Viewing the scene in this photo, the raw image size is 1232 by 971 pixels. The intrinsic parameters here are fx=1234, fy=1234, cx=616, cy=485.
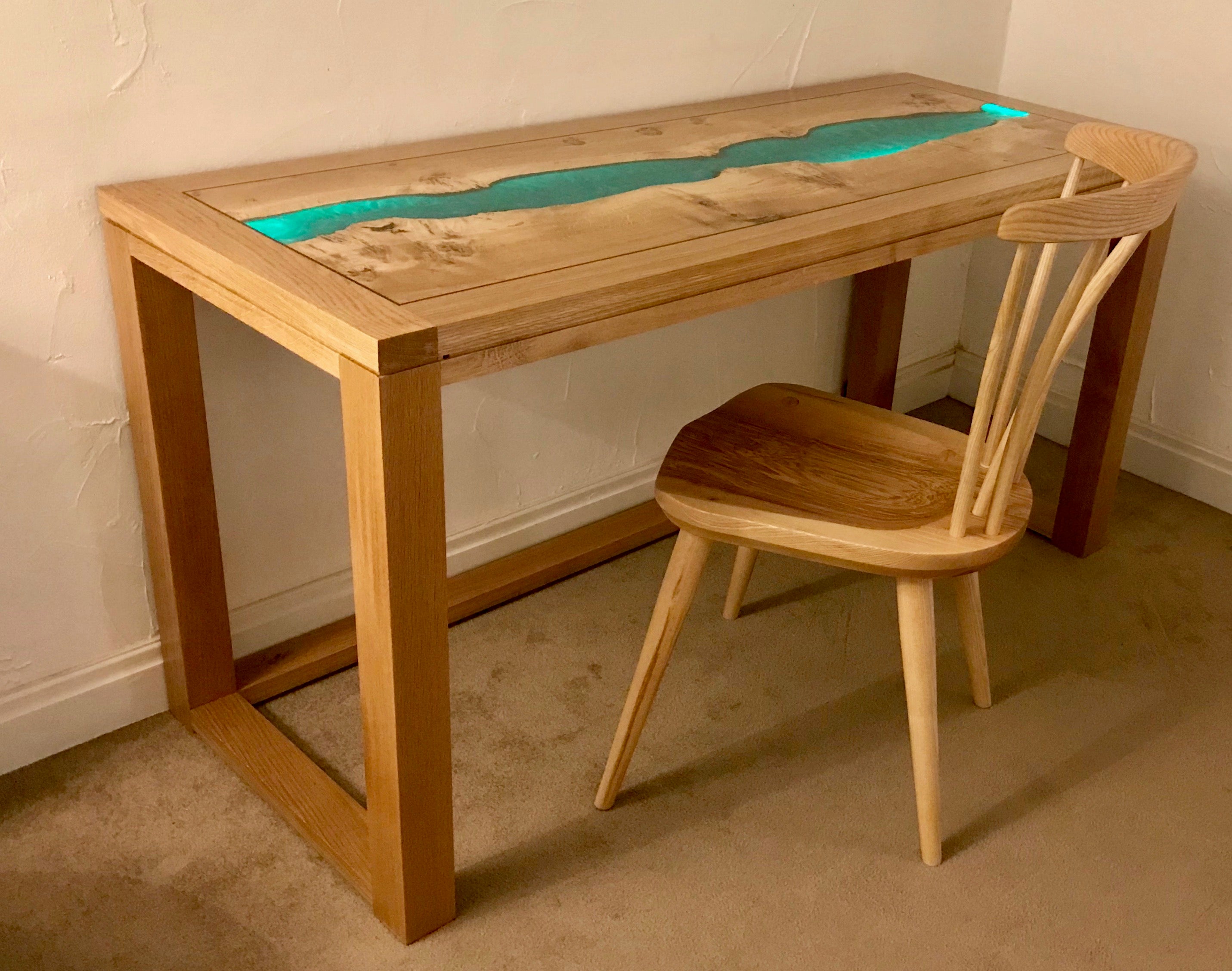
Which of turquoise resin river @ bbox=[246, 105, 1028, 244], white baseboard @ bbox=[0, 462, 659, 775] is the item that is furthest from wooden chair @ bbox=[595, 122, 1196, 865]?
white baseboard @ bbox=[0, 462, 659, 775]

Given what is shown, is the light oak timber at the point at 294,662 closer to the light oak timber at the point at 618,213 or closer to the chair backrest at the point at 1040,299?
the light oak timber at the point at 618,213

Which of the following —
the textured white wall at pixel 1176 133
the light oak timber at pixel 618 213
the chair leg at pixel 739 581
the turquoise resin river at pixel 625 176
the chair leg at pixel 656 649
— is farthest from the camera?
the textured white wall at pixel 1176 133

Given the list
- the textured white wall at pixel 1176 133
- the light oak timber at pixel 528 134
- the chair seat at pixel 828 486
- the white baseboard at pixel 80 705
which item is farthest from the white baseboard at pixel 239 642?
the textured white wall at pixel 1176 133

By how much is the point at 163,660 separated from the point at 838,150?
3.52 ft

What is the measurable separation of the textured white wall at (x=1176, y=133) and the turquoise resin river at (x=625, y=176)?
43cm

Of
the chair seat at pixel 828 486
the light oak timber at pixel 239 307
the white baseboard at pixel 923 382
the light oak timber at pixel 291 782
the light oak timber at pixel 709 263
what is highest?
the light oak timber at pixel 709 263

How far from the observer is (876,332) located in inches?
84.4

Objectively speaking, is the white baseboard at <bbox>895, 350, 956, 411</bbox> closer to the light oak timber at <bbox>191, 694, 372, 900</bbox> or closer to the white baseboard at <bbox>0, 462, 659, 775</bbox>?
the white baseboard at <bbox>0, 462, 659, 775</bbox>

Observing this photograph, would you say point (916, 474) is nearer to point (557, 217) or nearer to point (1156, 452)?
point (557, 217)

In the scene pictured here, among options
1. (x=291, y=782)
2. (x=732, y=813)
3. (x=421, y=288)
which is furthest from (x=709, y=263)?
(x=291, y=782)

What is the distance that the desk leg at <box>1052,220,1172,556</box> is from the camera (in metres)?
1.81

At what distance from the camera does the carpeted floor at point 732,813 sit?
128cm

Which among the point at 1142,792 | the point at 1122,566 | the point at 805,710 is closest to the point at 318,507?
→ the point at 805,710

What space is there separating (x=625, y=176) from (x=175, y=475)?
0.62 m
